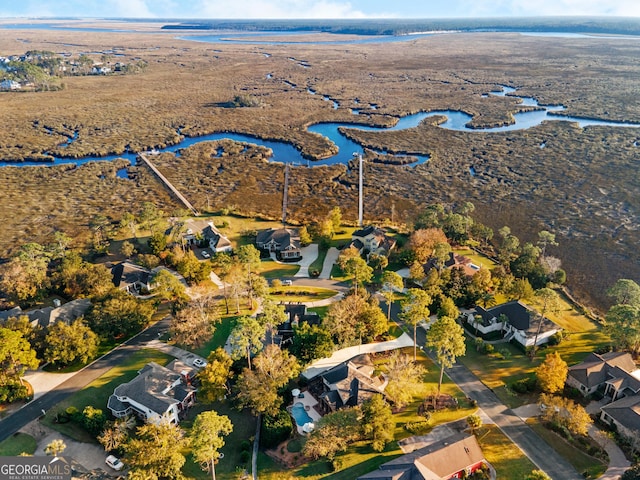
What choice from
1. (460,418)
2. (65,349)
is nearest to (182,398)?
(65,349)

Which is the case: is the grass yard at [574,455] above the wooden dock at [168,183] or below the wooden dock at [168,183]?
below

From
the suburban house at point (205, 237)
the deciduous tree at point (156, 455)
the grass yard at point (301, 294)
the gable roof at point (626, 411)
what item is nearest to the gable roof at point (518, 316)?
the gable roof at point (626, 411)

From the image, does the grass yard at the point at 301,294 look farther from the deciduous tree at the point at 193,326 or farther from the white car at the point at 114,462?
the white car at the point at 114,462

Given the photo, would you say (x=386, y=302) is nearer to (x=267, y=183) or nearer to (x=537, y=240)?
(x=537, y=240)

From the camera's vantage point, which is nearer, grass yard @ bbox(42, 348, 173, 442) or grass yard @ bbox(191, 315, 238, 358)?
grass yard @ bbox(42, 348, 173, 442)

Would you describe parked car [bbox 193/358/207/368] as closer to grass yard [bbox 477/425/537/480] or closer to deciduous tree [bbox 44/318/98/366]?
deciduous tree [bbox 44/318/98/366]

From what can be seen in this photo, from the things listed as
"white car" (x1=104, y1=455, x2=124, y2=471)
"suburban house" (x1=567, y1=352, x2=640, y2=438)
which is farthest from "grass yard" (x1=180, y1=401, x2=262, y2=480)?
"suburban house" (x1=567, y1=352, x2=640, y2=438)
